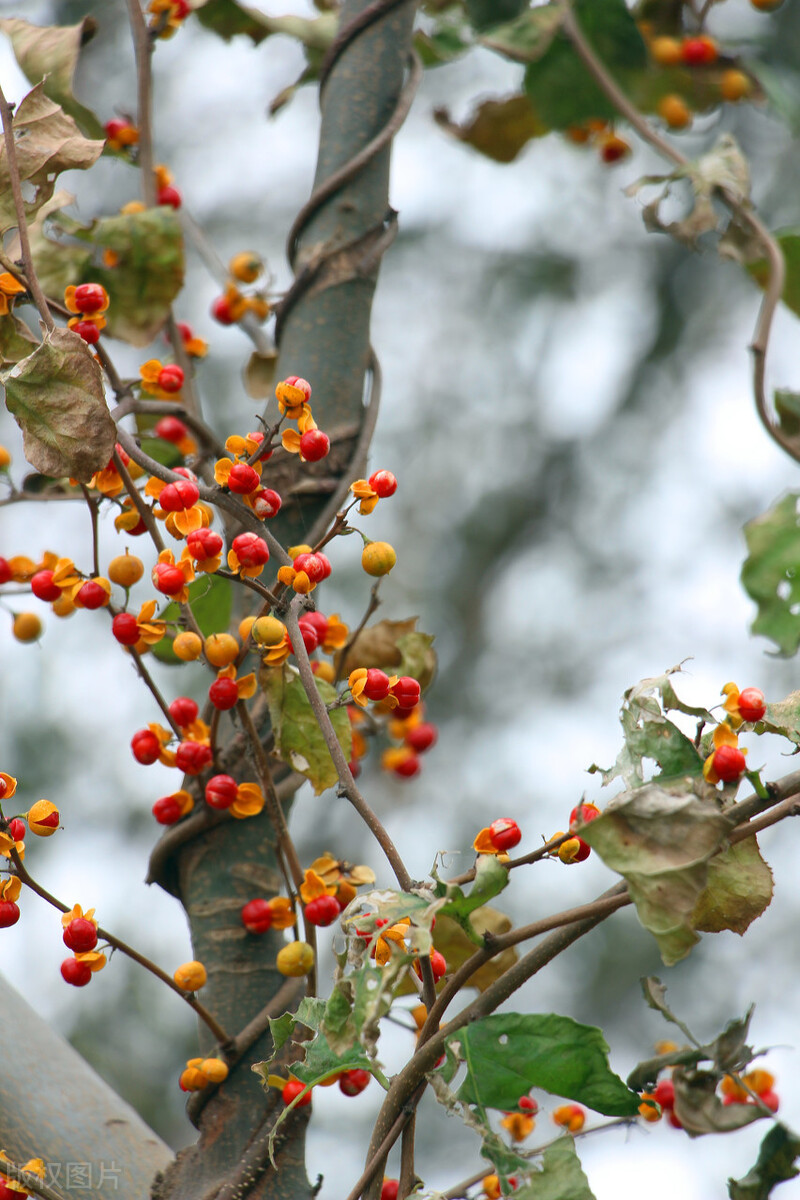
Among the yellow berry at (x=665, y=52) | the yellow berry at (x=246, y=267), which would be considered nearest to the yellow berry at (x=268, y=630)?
Result: the yellow berry at (x=246, y=267)

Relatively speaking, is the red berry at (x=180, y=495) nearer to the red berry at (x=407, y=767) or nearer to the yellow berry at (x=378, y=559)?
the yellow berry at (x=378, y=559)

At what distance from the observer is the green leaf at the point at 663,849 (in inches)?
24.9

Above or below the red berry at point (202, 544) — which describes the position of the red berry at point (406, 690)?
below

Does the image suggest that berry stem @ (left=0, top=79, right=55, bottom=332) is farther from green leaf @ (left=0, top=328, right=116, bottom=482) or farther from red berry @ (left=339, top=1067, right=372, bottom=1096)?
red berry @ (left=339, top=1067, right=372, bottom=1096)

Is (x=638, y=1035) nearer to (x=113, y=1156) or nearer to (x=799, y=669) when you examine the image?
(x=799, y=669)

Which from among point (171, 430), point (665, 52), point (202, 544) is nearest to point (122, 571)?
point (202, 544)

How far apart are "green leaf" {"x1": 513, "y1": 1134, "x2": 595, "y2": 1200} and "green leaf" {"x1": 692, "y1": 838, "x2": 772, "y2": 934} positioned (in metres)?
0.19

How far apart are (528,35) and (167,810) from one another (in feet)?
4.53

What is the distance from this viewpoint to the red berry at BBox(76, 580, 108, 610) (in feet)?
3.28

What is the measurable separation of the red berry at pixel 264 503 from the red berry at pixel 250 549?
30 mm

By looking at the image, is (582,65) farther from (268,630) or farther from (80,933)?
(80,933)

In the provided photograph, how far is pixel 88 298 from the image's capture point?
988 millimetres

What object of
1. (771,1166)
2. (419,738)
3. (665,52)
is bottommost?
(771,1166)

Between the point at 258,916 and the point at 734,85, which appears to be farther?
the point at 734,85
